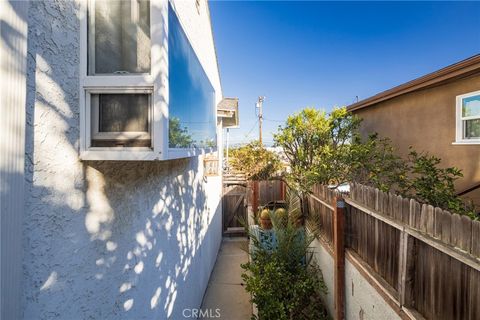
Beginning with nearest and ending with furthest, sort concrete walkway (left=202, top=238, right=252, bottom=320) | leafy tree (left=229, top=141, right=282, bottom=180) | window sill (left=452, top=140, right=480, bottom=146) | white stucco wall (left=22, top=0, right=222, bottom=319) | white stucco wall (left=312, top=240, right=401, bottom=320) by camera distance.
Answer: white stucco wall (left=22, top=0, right=222, bottom=319) → white stucco wall (left=312, top=240, right=401, bottom=320) → concrete walkway (left=202, top=238, right=252, bottom=320) → window sill (left=452, top=140, right=480, bottom=146) → leafy tree (left=229, top=141, right=282, bottom=180)

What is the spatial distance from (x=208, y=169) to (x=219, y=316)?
11.4 ft

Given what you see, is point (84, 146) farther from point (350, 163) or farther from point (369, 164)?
point (369, 164)

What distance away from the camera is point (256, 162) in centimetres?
1223

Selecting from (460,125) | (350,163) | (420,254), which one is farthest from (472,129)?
(420,254)

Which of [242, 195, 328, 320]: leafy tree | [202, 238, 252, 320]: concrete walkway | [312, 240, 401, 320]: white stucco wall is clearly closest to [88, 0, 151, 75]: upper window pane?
[312, 240, 401, 320]: white stucco wall

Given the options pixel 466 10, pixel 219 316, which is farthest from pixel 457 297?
pixel 466 10

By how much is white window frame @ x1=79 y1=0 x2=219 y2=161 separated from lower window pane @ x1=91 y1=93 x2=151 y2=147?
4 cm

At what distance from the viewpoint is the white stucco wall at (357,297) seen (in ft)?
9.16

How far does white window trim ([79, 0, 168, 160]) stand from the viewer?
6.03ft

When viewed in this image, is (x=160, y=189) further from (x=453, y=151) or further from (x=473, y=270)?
(x=453, y=151)

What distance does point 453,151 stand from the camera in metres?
6.39

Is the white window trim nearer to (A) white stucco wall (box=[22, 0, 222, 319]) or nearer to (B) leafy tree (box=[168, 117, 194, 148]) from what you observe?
(A) white stucco wall (box=[22, 0, 222, 319])

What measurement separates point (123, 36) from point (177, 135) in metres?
0.96

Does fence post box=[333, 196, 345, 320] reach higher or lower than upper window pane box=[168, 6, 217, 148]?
lower
